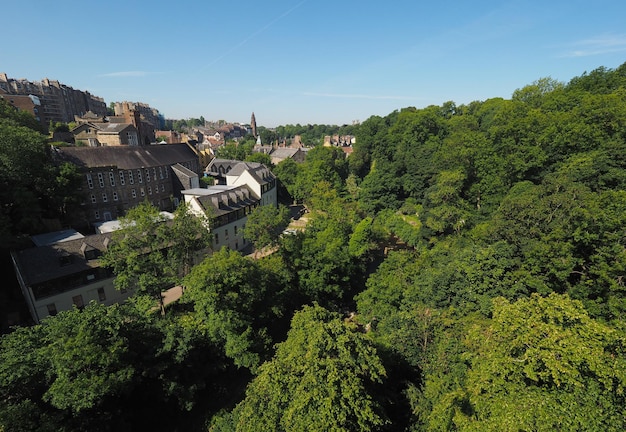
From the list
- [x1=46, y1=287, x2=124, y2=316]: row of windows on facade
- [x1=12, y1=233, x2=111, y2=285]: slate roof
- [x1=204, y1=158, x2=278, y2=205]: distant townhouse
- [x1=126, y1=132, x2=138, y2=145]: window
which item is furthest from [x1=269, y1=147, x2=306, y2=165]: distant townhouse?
[x1=46, y1=287, x2=124, y2=316]: row of windows on facade

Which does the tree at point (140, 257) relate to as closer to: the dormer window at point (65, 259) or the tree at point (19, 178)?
the dormer window at point (65, 259)

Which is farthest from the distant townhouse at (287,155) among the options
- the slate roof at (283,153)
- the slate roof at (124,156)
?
the slate roof at (124,156)

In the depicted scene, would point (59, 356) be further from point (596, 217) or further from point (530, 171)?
point (530, 171)

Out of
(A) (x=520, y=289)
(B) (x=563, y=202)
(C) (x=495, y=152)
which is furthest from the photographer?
(C) (x=495, y=152)

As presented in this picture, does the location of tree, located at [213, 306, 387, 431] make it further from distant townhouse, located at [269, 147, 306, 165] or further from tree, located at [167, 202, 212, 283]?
distant townhouse, located at [269, 147, 306, 165]

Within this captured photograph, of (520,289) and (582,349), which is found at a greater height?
(582,349)

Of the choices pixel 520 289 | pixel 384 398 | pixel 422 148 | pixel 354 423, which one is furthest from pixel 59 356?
pixel 422 148

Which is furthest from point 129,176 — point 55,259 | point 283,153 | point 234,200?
point 283,153

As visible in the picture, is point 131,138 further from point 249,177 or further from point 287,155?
point 287,155
